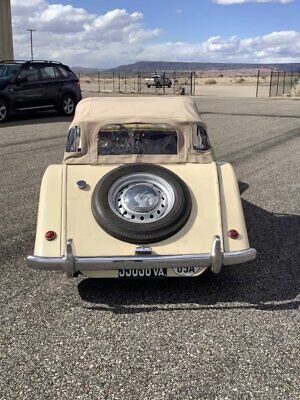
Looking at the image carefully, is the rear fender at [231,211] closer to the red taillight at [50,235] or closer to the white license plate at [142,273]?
the white license plate at [142,273]

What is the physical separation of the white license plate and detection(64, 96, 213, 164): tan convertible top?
4.11ft

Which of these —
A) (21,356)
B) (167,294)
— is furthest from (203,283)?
(21,356)

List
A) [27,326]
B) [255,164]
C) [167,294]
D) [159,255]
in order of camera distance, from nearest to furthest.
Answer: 1. [27,326]
2. [159,255]
3. [167,294]
4. [255,164]

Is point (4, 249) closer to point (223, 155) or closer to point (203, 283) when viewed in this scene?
point (203, 283)

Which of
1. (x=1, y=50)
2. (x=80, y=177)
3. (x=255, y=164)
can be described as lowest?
(x=255, y=164)

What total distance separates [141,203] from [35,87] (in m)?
12.2

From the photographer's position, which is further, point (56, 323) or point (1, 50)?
point (1, 50)

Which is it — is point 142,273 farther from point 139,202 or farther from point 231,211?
point 231,211

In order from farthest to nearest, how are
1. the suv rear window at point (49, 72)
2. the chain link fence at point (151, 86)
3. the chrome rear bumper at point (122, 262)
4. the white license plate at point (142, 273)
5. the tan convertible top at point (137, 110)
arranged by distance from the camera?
the chain link fence at point (151, 86), the suv rear window at point (49, 72), the tan convertible top at point (137, 110), the white license plate at point (142, 273), the chrome rear bumper at point (122, 262)

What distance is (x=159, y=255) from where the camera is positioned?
392 centimetres

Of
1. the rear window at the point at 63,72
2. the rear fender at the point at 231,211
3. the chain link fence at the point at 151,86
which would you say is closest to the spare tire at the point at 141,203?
the rear fender at the point at 231,211

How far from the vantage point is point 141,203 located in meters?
4.23

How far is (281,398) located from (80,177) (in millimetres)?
2583

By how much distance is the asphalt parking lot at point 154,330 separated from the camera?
2.98m
